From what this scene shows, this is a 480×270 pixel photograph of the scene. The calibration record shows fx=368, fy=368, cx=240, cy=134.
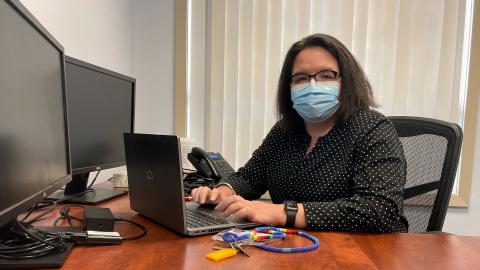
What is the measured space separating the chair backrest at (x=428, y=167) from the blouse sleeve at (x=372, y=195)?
7.9 inches

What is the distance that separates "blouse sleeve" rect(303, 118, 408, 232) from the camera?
0.89 meters

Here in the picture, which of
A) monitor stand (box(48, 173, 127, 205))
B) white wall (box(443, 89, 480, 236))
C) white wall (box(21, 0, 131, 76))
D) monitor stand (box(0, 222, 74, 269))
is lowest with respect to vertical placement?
white wall (box(443, 89, 480, 236))

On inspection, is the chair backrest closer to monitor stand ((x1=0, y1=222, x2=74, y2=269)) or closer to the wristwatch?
the wristwatch

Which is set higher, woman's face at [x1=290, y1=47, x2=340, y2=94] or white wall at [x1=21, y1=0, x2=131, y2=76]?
white wall at [x1=21, y1=0, x2=131, y2=76]

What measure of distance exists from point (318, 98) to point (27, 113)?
796mm

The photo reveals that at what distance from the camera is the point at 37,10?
124 cm

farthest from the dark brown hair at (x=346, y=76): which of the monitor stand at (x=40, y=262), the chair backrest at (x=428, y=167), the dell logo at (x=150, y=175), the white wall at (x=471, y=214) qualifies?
the white wall at (x=471, y=214)

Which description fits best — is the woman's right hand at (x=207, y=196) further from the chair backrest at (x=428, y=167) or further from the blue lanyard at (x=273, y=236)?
the chair backrest at (x=428, y=167)

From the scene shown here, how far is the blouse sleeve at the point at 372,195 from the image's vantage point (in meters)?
0.89

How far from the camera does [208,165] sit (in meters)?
1.63

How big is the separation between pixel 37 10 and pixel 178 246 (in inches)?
39.3

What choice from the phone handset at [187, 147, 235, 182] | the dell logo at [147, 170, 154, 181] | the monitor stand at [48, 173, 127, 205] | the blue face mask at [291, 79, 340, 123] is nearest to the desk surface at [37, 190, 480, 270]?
the dell logo at [147, 170, 154, 181]

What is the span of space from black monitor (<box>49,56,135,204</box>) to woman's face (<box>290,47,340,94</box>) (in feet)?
2.12

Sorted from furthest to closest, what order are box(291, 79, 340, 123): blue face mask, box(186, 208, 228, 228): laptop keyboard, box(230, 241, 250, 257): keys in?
box(291, 79, 340, 123): blue face mask < box(186, 208, 228, 228): laptop keyboard < box(230, 241, 250, 257): keys
